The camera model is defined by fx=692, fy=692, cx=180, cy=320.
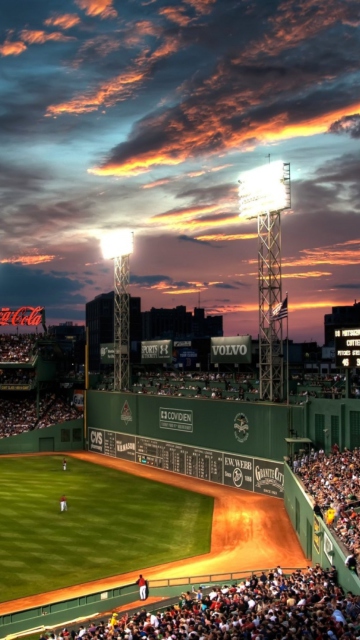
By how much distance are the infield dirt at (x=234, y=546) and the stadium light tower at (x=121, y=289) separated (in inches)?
660

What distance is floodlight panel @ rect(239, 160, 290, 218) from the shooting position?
134 ft

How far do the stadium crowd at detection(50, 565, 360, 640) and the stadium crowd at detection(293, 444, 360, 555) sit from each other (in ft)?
7.23

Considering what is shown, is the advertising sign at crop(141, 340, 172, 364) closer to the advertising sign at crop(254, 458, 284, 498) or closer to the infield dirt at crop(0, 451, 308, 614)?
the infield dirt at crop(0, 451, 308, 614)

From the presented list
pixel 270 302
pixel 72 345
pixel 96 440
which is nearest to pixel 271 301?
pixel 270 302

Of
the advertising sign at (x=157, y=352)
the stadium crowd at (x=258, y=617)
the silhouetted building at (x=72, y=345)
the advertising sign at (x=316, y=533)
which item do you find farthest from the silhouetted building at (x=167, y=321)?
the stadium crowd at (x=258, y=617)

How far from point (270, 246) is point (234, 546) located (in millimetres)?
18261

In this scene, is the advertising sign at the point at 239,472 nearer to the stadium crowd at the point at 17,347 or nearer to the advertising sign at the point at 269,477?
the advertising sign at the point at 269,477

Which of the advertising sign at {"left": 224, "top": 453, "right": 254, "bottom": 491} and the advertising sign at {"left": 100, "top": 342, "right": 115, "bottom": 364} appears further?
the advertising sign at {"left": 100, "top": 342, "right": 115, "bottom": 364}

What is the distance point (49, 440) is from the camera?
61656 millimetres

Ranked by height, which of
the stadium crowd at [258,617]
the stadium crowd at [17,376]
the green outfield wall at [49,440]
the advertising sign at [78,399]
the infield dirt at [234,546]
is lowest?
the infield dirt at [234,546]

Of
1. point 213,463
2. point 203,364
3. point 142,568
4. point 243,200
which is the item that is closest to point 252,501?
point 213,463

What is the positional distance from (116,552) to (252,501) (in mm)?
11632

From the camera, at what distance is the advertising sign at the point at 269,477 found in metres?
39.3

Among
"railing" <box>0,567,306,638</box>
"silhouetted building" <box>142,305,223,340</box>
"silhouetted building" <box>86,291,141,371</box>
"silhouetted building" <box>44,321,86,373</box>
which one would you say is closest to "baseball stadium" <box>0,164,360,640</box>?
"railing" <box>0,567,306,638</box>
